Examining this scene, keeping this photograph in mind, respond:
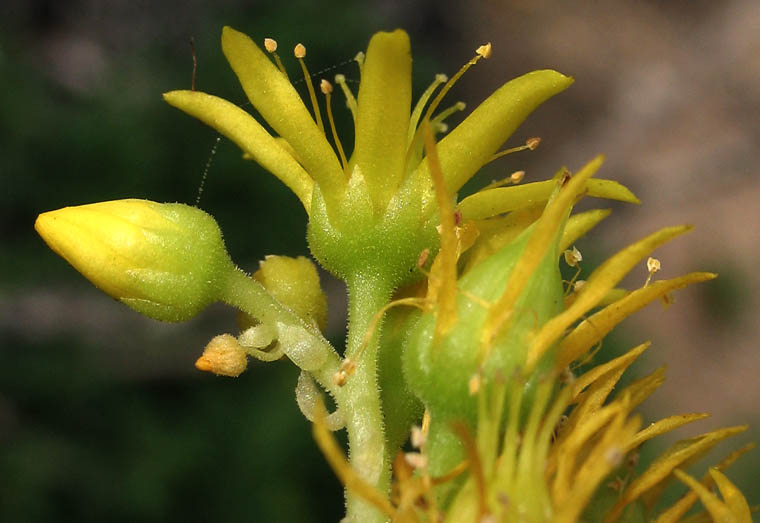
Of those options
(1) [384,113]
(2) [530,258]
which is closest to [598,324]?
(2) [530,258]

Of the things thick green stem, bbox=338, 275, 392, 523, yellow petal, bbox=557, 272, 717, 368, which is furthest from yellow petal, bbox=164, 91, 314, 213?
yellow petal, bbox=557, 272, 717, 368

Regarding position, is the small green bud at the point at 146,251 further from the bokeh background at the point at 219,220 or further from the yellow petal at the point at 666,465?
the bokeh background at the point at 219,220

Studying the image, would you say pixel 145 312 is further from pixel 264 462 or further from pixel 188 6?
pixel 188 6

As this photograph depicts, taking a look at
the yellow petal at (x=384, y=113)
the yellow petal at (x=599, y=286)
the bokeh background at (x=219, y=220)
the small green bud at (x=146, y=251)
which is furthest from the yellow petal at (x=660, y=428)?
the bokeh background at (x=219, y=220)

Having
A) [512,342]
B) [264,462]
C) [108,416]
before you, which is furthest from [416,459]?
[108,416]

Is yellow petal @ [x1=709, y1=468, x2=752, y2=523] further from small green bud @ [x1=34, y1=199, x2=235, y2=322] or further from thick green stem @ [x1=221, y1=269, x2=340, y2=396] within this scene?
small green bud @ [x1=34, y1=199, x2=235, y2=322]
